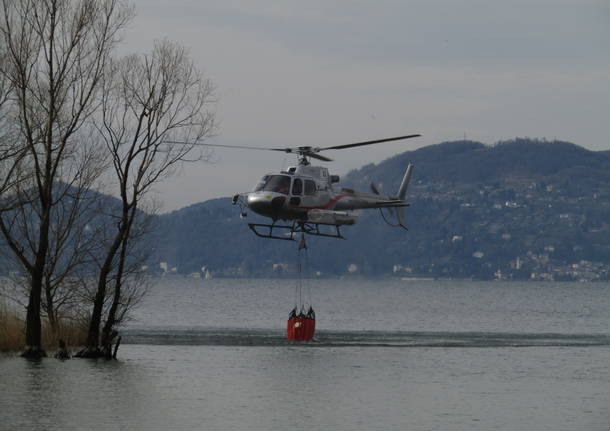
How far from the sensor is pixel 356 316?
11906 cm

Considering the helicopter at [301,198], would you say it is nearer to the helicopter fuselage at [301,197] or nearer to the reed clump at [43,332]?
the helicopter fuselage at [301,197]

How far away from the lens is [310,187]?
4434cm

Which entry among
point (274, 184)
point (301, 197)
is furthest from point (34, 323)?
point (301, 197)

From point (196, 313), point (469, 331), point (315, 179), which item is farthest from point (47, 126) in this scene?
point (196, 313)

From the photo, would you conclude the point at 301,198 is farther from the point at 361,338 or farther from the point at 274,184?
the point at 361,338

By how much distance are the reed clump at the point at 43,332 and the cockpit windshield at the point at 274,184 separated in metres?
9.98

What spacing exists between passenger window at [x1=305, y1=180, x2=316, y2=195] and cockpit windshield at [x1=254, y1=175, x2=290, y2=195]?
93 centimetres

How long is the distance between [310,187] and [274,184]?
171 centimetres

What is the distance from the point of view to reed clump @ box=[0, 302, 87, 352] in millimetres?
42062

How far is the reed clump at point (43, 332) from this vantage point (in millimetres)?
42062

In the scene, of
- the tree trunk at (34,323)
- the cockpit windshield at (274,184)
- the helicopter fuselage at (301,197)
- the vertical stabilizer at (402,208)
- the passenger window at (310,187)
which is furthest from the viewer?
the vertical stabilizer at (402,208)

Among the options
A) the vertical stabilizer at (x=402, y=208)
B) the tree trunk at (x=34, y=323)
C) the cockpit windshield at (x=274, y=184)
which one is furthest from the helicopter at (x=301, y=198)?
the tree trunk at (x=34, y=323)

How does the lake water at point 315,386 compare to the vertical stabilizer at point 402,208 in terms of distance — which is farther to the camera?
the vertical stabilizer at point 402,208

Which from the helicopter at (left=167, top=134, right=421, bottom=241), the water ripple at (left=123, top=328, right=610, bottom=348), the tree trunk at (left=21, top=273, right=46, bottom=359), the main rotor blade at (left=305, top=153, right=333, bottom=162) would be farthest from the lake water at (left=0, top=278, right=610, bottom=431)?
the main rotor blade at (left=305, top=153, right=333, bottom=162)
